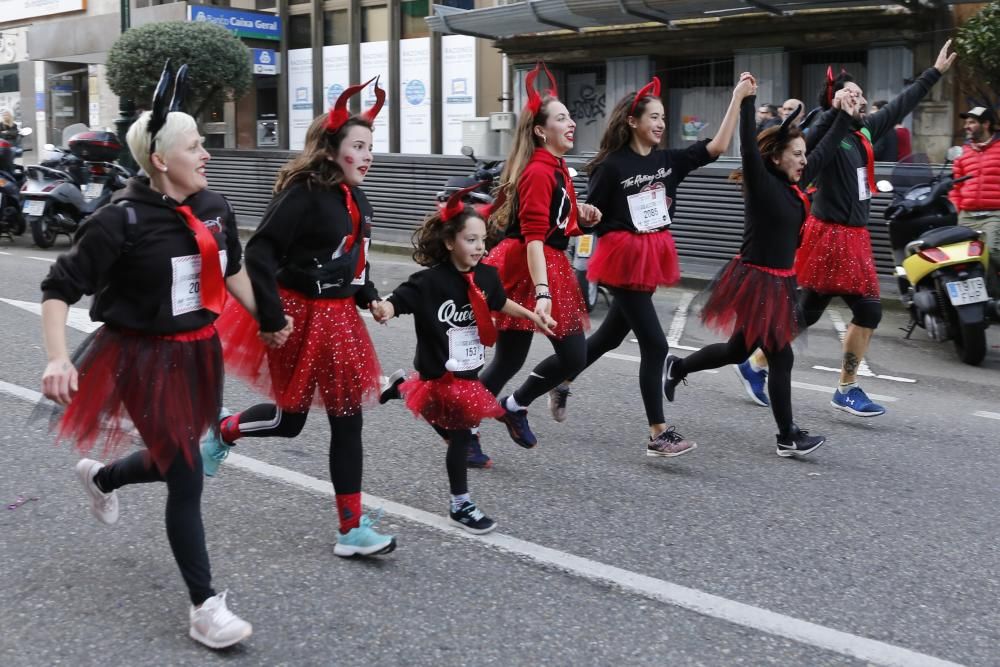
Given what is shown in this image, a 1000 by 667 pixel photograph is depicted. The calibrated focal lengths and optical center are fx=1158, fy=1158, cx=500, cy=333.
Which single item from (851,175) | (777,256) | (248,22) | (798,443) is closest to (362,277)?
(777,256)

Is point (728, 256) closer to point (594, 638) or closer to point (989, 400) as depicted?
point (989, 400)

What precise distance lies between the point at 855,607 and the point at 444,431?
1671mm

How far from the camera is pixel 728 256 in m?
Result: 12.7

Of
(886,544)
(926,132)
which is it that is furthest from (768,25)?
(886,544)

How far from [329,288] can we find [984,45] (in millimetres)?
11928

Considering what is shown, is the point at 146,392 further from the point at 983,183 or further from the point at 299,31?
the point at 299,31

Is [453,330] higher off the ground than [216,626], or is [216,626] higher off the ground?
[453,330]

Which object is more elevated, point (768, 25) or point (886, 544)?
point (768, 25)

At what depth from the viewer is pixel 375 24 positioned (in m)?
25.2

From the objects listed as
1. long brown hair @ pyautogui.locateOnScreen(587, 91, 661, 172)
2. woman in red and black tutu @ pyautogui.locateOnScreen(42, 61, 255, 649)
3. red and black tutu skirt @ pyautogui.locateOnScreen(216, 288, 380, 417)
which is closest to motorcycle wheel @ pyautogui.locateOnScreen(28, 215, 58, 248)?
long brown hair @ pyautogui.locateOnScreen(587, 91, 661, 172)

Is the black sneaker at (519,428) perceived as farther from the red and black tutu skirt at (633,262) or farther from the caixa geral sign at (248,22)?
the caixa geral sign at (248,22)

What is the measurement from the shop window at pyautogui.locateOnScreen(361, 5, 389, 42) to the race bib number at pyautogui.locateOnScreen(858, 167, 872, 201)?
1951cm

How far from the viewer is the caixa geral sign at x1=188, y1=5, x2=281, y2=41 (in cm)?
2459

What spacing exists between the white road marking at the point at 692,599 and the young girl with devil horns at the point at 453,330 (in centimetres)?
18
